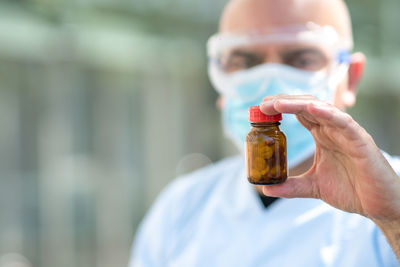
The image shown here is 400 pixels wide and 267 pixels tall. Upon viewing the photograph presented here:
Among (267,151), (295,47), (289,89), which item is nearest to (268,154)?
(267,151)

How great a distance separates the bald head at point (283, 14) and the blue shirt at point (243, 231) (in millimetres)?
604

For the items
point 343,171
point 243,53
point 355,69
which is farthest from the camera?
point 355,69

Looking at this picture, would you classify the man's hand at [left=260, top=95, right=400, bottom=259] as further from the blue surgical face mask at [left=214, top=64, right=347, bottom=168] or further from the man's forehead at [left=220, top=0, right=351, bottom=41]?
the man's forehead at [left=220, top=0, right=351, bottom=41]

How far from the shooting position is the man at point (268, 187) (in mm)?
1524

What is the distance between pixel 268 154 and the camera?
1180mm

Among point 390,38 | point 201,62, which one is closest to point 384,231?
point 201,62

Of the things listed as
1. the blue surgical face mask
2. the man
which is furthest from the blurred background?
the blue surgical face mask

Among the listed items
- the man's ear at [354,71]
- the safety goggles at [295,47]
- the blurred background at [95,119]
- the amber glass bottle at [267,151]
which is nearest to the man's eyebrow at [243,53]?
the safety goggles at [295,47]

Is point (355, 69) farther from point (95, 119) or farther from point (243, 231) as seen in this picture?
point (95, 119)

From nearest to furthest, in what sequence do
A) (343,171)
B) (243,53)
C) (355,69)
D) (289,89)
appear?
(343,171)
(289,89)
(243,53)
(355,69)

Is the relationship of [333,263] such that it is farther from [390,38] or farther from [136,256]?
[390,38]

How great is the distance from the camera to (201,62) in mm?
5664

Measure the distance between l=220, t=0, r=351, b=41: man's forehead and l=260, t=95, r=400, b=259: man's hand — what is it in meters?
0.75

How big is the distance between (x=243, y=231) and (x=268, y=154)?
0.62 metres
